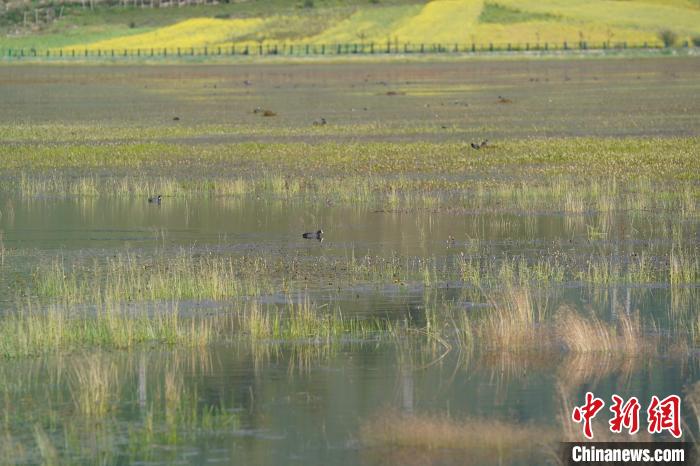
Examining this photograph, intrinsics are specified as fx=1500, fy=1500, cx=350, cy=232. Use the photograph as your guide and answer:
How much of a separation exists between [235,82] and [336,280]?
200ft

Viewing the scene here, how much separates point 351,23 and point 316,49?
18.8m

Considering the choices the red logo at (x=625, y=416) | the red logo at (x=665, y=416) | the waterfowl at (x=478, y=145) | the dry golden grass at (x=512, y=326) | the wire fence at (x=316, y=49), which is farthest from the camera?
the wire fence at (x=316, y=49)

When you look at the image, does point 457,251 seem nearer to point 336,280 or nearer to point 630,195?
point 336,280

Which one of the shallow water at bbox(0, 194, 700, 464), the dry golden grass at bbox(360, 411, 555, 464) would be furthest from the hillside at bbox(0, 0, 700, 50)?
the dry golden grass at bbox(360, 411, 555, 464)

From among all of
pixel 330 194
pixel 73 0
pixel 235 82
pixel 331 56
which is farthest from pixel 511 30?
pixel 330 194

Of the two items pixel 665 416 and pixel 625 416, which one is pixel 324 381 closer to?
pixel 625 416

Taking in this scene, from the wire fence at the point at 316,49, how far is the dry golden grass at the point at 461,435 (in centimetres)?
9531

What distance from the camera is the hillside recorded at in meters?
121

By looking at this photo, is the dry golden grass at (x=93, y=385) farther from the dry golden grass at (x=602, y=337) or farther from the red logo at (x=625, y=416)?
the dry golden grass at (x=602, y=337)

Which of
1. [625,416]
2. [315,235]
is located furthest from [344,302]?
[625,416]

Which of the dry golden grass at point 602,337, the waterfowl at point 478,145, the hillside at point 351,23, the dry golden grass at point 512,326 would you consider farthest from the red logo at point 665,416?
the hillside at point 351,23

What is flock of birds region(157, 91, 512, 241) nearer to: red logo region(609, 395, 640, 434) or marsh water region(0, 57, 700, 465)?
marsh water region(0, 57, 700, 465)

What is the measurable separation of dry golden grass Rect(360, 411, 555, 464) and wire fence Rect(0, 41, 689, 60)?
313 feet

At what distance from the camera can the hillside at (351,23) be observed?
121m
